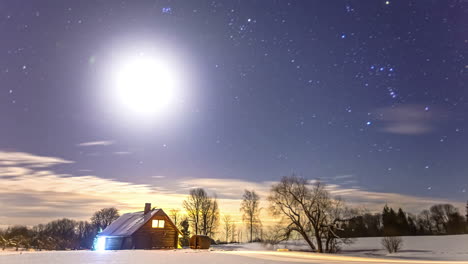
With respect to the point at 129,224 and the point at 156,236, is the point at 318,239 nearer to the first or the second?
the point at 156,236

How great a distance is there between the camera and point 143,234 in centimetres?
4541

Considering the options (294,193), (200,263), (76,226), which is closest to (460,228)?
(294,193)

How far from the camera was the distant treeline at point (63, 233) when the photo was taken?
42.7m

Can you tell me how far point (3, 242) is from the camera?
105 feet

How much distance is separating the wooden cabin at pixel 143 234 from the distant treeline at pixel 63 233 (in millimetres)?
7131

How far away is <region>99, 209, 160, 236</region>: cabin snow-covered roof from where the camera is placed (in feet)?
150

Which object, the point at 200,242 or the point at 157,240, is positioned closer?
the point at 200,242

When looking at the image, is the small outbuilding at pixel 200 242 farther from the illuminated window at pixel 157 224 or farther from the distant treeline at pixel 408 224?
the distant treeline at pixel 408 224

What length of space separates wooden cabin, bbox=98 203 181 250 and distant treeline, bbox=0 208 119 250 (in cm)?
713

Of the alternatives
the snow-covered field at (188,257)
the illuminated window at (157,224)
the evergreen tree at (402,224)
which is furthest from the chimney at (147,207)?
the evergreen tree at (402,224)

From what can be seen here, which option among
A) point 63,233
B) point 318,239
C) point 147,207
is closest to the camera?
point 318,239

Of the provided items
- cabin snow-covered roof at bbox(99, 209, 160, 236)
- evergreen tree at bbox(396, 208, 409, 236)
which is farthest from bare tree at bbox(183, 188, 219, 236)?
evergreen tree at bbox(396, 208, 409, 236)

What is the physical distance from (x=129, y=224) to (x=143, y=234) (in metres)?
4.41

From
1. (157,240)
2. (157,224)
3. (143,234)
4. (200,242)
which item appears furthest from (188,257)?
(157,224)
